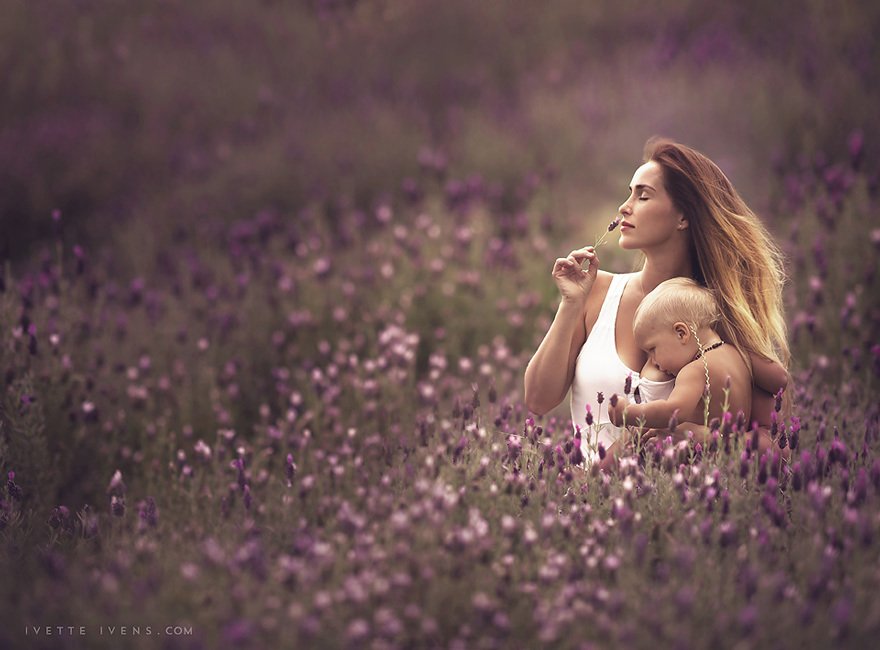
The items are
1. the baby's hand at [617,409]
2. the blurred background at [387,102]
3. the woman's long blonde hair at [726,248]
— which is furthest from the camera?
the blurred background at [387,102]

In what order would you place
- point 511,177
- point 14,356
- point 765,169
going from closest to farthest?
1. point 14,356
2. point 765,169
3. point 511,177

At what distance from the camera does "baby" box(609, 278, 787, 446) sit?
2564 millimetres

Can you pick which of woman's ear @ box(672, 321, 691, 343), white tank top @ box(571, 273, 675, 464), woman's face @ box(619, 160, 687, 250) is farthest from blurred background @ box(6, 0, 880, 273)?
woman's ear @ box(672, 321, 691, 343)

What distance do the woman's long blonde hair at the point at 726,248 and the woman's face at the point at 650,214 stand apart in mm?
Result: 24

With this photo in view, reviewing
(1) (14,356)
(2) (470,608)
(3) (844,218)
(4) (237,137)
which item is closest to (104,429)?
(1) (14,356)

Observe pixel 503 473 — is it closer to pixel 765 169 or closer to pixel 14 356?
pixel 14 356

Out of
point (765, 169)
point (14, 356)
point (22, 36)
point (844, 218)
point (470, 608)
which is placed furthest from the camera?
point (22, 36)

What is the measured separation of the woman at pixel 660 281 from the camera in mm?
2691

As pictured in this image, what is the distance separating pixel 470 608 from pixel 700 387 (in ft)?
3.08

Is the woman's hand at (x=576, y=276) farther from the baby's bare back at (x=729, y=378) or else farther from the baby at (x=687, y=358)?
the baby's bare back at (x=729, y=378)

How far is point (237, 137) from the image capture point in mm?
7422

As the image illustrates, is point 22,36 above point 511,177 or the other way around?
above

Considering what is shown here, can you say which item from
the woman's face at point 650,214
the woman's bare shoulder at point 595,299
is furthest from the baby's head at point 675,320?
the woman's bare shoulder at point 595,299

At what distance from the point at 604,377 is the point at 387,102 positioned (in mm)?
5528
